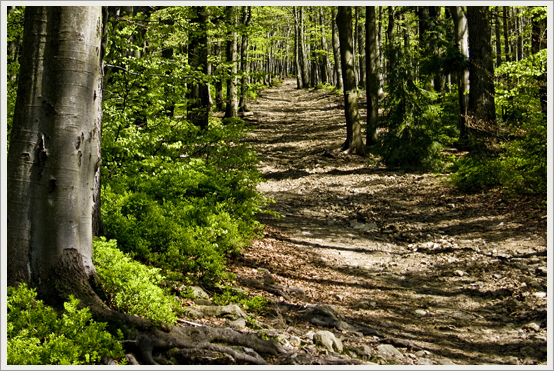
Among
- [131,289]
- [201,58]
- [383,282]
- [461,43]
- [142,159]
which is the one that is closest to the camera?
[131,289]

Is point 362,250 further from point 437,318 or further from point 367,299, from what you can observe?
point 437,318

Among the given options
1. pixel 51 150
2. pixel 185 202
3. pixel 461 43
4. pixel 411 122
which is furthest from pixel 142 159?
pixel 461 43

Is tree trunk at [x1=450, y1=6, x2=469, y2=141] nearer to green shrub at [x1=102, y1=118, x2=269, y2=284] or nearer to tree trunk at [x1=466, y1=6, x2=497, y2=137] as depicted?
tree trunk at [x1=466, y1=6, x2=497, y2=137]

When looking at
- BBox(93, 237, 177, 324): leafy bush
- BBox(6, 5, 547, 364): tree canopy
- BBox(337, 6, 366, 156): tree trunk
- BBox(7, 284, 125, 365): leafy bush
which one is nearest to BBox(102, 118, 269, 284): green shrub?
BBox(6, 5, 547, 364): tree canopy

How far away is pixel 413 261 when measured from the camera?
7156 millimetres

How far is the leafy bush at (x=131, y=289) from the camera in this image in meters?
3.80

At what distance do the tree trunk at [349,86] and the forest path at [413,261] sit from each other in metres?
1.55

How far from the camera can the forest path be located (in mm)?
4719

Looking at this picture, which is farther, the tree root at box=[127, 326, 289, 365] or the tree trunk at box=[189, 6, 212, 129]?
the tree trunk at box=[189, 6, 212, 129]

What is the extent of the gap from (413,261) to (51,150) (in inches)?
223

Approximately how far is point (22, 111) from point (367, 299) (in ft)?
14.8

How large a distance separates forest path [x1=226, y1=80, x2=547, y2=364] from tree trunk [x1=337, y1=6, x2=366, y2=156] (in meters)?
1.55

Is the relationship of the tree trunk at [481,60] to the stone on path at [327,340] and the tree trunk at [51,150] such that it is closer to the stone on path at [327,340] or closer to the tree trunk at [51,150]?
the stone on path at [327,340]

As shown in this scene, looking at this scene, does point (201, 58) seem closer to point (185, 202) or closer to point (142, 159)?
point (142, 159)
